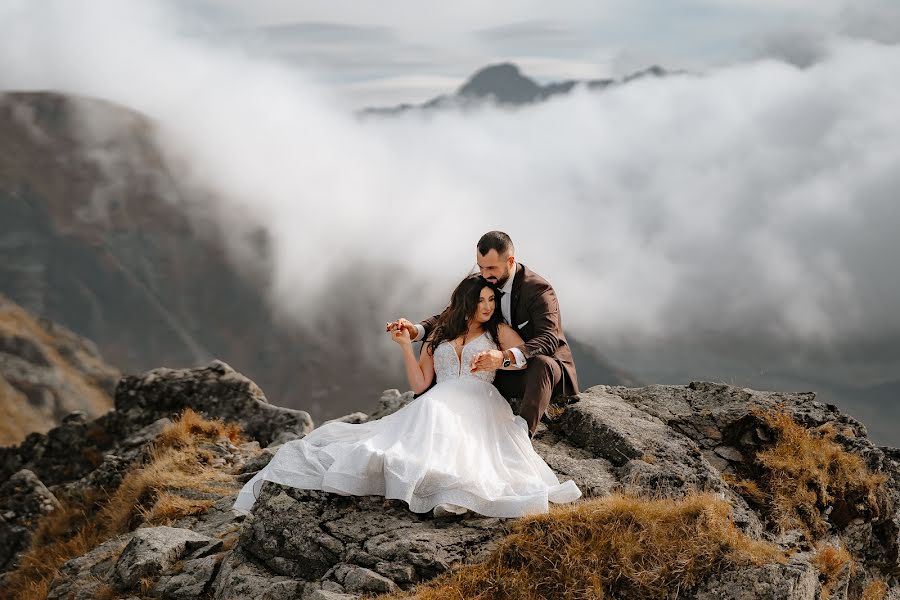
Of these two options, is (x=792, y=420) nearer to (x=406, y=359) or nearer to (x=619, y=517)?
(x=619, y=517)

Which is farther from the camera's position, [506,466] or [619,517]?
[506,466]

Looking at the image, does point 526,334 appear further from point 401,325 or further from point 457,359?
point 401,325

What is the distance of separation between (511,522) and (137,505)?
8167 millimetres

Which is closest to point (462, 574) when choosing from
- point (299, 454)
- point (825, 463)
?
point (299, 454)

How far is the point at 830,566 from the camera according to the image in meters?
11.3

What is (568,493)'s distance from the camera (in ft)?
36.7

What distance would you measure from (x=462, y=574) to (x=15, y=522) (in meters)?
15.3

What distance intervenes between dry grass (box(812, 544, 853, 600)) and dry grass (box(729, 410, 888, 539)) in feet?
2.60

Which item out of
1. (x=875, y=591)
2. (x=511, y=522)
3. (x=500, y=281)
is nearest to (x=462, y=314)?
(x=500, y=281)

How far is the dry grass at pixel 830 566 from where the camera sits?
1113 centimetres

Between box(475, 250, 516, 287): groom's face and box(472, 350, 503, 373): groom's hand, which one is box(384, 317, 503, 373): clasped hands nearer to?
box(472, 350, 503, 373): groom's hand

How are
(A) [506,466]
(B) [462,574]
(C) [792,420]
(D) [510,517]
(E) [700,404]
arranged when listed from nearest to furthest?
(B) [462,574] → (D) [510,517] → (A) [506,466] → (C) [792,420] → (E) [700,404]

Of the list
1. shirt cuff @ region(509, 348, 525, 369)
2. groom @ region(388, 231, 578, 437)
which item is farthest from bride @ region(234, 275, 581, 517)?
shirt cuff @ region(509, 348, 525, 369)

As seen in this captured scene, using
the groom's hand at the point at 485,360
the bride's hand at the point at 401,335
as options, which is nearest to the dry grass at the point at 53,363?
the bride's hand at the point at 401,335
